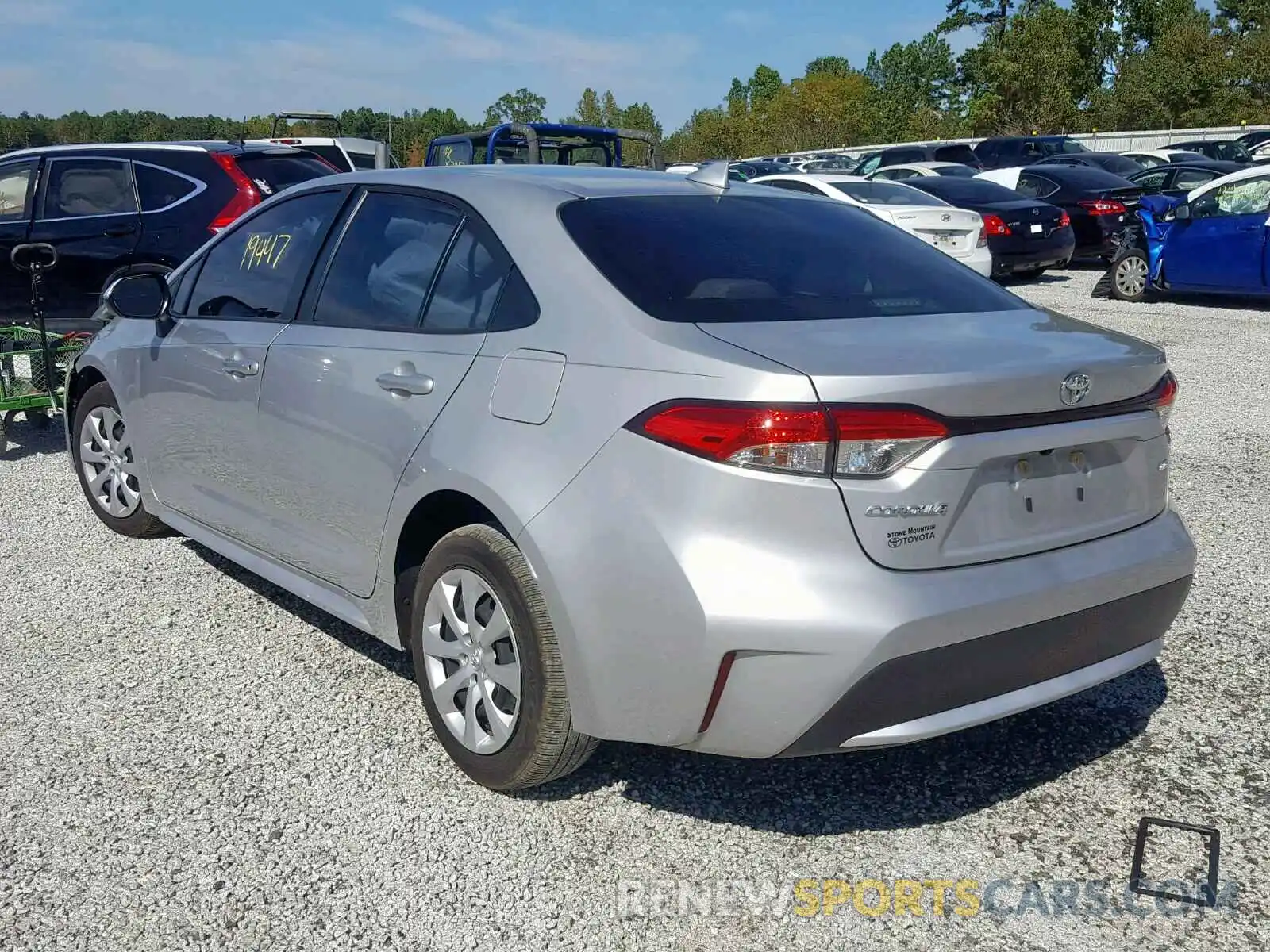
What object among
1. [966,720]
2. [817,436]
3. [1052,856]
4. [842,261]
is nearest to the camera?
[817,436]

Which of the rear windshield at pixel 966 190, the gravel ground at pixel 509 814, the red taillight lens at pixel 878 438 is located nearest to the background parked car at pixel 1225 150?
the rear windshield at pixel 966 190

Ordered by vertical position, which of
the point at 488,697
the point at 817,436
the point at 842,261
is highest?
the point at 842,261

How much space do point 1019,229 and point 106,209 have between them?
34.0 feet

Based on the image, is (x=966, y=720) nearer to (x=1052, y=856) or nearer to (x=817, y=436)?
(x=1052, y=856)

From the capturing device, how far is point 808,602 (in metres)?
2.61

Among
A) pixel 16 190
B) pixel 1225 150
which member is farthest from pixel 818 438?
pixel 1225 150

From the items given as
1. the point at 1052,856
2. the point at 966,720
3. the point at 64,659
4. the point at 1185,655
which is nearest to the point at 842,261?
the point at 966,720

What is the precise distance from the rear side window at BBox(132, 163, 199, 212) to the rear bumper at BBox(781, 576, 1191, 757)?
805 cm

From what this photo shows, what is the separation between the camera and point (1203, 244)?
13109mm

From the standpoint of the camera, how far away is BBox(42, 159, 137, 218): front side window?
30.4 ft

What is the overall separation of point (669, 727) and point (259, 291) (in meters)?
2.36

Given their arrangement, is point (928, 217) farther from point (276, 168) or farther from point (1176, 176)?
point (276, 168)

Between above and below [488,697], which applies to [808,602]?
above

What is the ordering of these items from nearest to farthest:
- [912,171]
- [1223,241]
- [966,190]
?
1. [1223,241]
2. [966,190]
3. [912,171]
